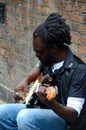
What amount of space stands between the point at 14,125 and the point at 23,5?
7.02 ft

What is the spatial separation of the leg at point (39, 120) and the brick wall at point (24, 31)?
1032 millimetres

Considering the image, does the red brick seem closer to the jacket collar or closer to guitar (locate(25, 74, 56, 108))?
guitar (locate(25, 74, 56, 108))

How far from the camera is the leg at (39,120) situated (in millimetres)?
3691

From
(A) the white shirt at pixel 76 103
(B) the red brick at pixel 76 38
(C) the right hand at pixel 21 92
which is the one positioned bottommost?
(C) the right hand at pixel 21 92

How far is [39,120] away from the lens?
3725 millimetres

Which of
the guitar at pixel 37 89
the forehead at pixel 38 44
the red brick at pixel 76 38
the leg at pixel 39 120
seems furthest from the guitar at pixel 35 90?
the red brick at pixel 76 38

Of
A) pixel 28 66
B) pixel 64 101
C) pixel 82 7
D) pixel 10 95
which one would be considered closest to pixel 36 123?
pixel 64 101

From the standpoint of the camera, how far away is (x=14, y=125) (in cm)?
404

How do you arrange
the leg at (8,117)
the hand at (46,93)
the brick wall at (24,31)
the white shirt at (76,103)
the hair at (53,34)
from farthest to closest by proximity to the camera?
1. the brick wall at (24,31)
2. the leg at (8,117)
3. the hair at (53,34)
4. the white shirt at (76,103)
5. the hand at (46,93)

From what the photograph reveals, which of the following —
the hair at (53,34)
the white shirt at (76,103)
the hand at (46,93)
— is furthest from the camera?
the hair at (53,34)

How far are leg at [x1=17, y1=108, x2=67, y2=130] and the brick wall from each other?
40.6 inches

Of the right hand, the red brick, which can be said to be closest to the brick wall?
the red brick

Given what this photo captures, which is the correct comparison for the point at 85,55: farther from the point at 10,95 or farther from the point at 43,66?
the point at 10,95

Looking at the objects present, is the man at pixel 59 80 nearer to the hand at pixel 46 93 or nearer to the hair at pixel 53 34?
the hair at pixel 53 34
